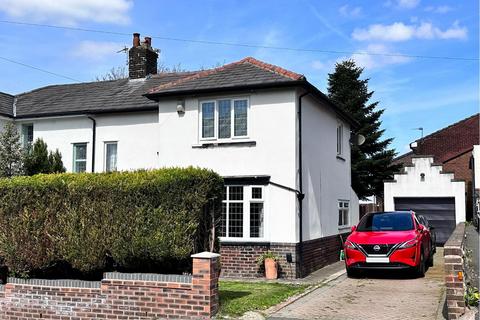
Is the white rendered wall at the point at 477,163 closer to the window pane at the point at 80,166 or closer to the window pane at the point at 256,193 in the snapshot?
the window pane at the point at 256,193

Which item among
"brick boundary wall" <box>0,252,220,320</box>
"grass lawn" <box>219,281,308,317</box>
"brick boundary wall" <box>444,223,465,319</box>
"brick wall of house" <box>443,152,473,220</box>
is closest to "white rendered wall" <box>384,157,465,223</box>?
"brick wall of house" <box>443,152,473,220</box>

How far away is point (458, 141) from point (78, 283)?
122 feet

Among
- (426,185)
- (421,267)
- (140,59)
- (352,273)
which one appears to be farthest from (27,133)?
(426,185)

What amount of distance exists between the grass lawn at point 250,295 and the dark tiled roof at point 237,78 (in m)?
5.31

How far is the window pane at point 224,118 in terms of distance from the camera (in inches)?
578

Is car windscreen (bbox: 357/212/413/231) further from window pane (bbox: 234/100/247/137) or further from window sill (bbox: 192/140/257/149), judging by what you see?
window pane (bbox: 234/100/247/137)

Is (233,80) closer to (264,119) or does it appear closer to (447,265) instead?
(264,119)

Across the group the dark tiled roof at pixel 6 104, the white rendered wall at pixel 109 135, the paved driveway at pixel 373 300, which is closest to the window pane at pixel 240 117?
the white rendered wall at pixel 109 135

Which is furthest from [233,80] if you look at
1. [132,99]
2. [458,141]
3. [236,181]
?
[458,141]

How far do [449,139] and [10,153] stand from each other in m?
33.6

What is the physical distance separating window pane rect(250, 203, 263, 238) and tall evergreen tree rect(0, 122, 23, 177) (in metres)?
8.71

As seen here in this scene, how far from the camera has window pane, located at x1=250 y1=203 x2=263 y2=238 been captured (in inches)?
554

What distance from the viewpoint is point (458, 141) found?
40.1 metres

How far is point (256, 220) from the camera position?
46.3 ft
